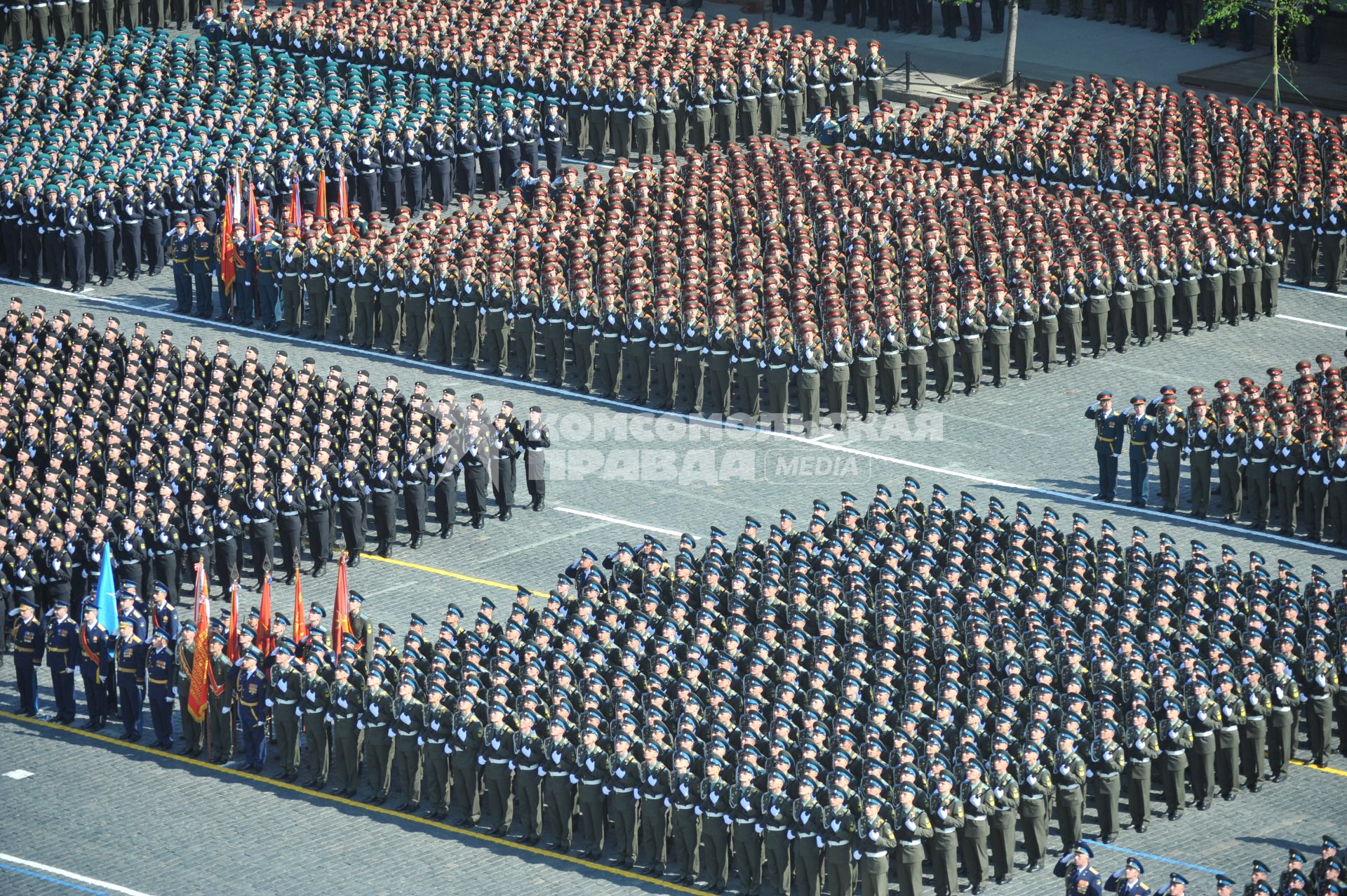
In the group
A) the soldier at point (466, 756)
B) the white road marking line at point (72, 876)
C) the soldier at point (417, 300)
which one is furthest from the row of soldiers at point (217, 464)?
the soldier at point (466, 756)

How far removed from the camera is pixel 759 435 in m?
41.5

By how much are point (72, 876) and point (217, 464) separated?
9.05m

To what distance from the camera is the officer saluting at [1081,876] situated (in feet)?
90.3

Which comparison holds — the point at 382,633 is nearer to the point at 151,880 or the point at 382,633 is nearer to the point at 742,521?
the point at 151,880

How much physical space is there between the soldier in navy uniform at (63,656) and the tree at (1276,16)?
88.9 ft

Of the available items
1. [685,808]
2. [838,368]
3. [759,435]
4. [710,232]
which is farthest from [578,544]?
[710,232]

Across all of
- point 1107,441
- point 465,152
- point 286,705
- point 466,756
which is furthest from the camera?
point 465,152

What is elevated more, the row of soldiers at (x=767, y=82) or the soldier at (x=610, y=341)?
the row of soldiers at (x=767, y=82)

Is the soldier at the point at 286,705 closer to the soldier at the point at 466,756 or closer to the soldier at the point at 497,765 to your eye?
the soldier at the point at 466,756

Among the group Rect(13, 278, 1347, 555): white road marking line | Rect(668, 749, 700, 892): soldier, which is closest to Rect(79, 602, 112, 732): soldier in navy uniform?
Rect(668, 749, 700, 892): soldier

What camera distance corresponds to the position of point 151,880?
2980cm

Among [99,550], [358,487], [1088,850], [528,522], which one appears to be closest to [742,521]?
[528,522]

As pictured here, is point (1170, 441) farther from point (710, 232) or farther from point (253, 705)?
point (253, 705)

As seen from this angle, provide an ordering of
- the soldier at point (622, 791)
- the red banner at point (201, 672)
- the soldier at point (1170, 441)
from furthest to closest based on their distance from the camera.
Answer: the soldier at point (1170, 441), the red banner at point (201, 672), the soldier at point (622, 791)
